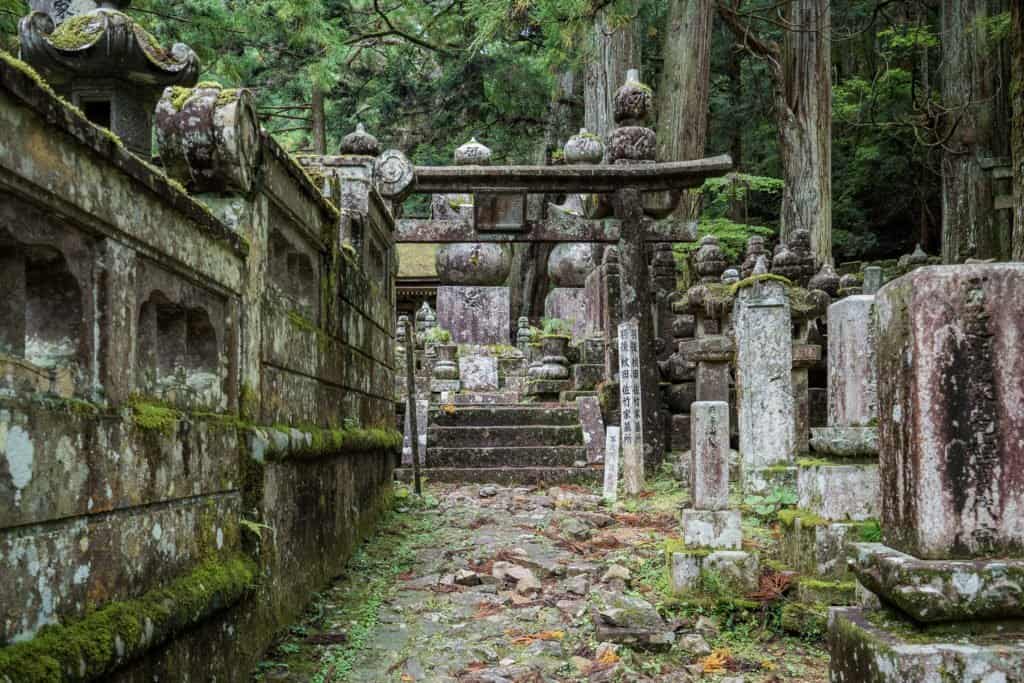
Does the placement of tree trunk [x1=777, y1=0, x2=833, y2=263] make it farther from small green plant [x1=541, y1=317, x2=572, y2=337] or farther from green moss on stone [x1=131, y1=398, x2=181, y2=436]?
green moss on stone [x1=131, y1=398, x2=181, y2=436]

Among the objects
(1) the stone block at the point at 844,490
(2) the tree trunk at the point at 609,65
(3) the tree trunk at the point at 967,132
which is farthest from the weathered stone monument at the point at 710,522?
(3) the tree trunk at the point at 967,132

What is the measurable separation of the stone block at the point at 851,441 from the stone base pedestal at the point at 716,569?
104cm

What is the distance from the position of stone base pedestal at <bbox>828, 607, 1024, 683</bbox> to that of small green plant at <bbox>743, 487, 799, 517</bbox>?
396cm

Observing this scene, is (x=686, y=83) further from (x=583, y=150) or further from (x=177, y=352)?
(x=177, y=352)

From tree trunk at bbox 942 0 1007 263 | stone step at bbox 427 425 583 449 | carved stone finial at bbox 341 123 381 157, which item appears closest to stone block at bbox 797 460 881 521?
carved stone finial at bbox 341 123 381 157

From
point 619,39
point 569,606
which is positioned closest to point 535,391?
point 619,39

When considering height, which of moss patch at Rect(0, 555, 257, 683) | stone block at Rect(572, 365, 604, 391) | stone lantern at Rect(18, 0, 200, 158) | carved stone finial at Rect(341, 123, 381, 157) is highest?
carved stone finial at Rect(341, 123, 381, 157)

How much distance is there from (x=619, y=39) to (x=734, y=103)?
31.1ft

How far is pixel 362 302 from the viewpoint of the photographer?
7602 mm

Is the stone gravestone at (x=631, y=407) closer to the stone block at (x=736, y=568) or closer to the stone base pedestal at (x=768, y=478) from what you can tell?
the stone base pedestal at (x=768, y=478)

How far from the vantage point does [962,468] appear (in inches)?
104

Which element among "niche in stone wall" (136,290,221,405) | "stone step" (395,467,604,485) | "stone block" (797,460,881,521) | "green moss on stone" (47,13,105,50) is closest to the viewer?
"niche in stone wall" (136,290,221,405)

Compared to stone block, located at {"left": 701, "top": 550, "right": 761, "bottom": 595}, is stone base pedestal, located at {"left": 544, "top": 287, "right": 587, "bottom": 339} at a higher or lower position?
higher

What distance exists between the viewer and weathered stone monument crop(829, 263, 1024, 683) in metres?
2.61
